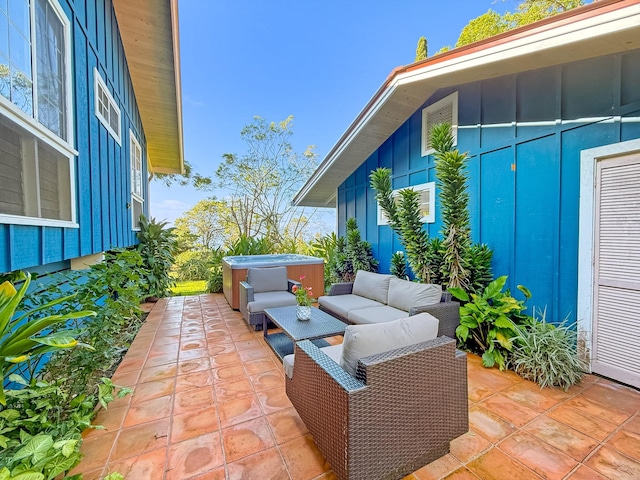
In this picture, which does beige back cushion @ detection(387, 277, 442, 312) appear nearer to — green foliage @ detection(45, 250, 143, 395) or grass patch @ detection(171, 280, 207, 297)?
green foliage @ detection(45, 250, 143, 395)

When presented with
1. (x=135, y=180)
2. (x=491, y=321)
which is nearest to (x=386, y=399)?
(x=491, y=321)

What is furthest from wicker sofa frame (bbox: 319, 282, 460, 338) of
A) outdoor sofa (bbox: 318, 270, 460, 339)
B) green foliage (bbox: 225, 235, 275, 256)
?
green foliage (bbox: 225, 235, 275, 256)

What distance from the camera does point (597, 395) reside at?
9.58 feet

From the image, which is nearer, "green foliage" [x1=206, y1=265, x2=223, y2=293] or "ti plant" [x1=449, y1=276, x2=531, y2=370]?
"ti plant" [x1=449, y1=276, x2=531, y2=370]

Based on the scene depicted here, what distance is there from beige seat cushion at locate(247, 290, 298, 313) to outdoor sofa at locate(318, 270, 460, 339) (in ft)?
2.07

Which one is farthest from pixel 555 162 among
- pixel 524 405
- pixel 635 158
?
pixel 524 405

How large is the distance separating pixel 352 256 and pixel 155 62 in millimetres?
6535

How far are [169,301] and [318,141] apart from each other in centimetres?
1220

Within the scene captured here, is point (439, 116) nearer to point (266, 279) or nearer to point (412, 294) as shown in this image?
point (412, 294)

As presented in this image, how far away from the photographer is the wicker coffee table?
10.9 ft

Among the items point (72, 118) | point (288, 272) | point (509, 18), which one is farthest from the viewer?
point (509, 18)

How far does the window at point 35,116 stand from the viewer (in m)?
2.01

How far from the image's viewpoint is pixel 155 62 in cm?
602

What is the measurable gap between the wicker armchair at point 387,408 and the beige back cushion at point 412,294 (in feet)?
6.01
